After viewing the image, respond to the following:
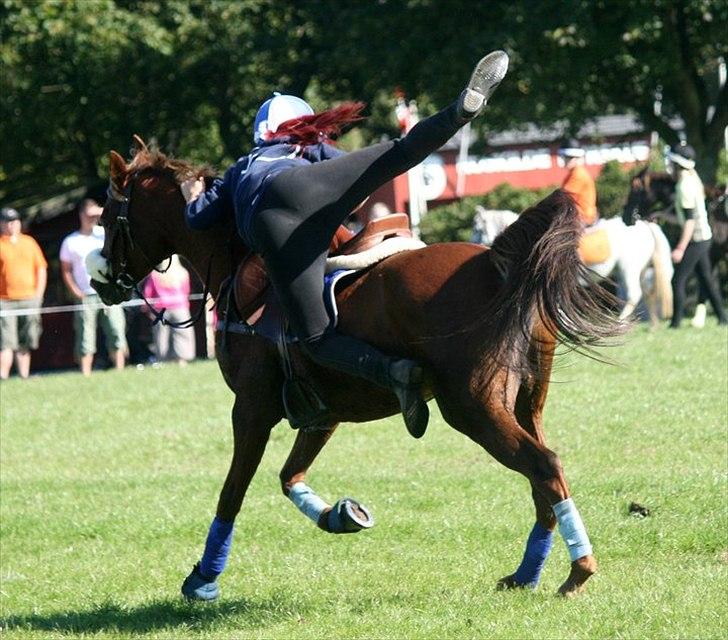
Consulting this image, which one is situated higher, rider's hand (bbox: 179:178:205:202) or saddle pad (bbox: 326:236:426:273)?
rider's hand (bbox: 179:178:205:202)

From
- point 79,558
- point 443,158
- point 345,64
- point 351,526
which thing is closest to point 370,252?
point 351,526

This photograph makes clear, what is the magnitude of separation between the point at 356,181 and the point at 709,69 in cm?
2512

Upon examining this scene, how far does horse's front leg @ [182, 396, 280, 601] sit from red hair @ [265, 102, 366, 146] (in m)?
1.43

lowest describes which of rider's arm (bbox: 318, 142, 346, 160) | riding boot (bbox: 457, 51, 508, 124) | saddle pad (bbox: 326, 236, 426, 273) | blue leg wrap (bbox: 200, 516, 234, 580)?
blue leg wrap (bbox: 200, 516, 234, 580)

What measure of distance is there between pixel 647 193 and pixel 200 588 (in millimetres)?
13694

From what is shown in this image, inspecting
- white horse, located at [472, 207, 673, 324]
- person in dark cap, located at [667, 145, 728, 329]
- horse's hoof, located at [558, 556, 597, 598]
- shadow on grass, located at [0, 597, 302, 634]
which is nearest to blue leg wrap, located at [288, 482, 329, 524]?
shadow on grass, located at [0, 597, 302, 634]

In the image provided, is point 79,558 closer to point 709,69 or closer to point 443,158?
point 709,69

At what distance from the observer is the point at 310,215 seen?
21.9 feet

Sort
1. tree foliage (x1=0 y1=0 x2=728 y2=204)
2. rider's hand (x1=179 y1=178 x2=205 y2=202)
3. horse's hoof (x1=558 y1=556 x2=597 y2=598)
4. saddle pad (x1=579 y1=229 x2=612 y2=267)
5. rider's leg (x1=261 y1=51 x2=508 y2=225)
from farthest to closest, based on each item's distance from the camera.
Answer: tree foliage (x1=0 y1=0 x2=728 y2=204), saddle pad (x1=579 y1=229 x2=612 y2=267), rider's hand (x1=179 y1=178 x2=205 y2=202), rider's leg (x1=261 y1=51 x2=508 y2=225), horse's hoof (x1=558 y1=556 x2=597 y2=598)

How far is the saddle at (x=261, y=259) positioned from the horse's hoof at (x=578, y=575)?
1919mm

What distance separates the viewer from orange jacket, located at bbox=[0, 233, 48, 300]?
19891 mm

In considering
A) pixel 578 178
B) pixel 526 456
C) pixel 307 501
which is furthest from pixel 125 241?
pixel 578 178

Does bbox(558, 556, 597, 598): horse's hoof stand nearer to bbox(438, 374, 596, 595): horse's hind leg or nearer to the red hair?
bbox(438, 374, 596, 595): horse's hind leg

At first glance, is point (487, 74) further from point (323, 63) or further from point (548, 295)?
point (323, 63)
